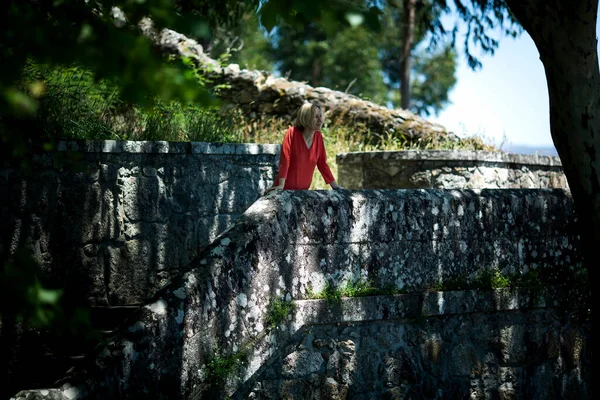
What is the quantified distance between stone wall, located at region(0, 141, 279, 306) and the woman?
1301mm

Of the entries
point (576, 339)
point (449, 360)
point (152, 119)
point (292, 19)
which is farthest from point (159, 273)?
point (292, 19)

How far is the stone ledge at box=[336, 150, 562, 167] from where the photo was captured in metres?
8.93

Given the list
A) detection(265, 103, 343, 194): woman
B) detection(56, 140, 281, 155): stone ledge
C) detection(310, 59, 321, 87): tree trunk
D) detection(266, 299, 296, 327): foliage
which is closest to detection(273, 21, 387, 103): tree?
detection(310, 59, 321, 87): tree trunk

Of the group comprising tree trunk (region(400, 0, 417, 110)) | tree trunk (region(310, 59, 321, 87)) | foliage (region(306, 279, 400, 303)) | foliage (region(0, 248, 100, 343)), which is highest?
tree trunk (region(310, 59, 321, 87))

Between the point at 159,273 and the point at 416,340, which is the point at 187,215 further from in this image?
the point at 416,340

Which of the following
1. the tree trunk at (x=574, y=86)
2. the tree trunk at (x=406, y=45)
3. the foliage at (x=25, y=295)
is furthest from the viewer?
the tree trunk at (x=406, y=45)

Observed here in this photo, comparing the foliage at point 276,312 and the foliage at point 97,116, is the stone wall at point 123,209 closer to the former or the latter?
the foliage at point 97,116

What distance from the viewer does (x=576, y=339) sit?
243 inches

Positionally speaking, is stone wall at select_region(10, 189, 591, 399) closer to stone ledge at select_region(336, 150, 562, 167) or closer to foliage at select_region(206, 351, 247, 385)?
foliage at select_region(206, 351, 247, 385)

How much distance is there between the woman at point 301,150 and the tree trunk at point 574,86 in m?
1.74

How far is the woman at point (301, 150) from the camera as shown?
5789mm

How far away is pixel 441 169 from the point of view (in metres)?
9.01

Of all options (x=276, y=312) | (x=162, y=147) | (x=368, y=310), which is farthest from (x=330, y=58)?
(x=276, y=312)

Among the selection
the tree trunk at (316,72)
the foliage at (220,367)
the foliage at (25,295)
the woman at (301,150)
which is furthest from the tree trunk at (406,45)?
the foliage at (25,295)
